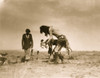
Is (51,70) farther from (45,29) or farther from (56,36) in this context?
(45,29)

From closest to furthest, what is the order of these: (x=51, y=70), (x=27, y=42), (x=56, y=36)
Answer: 1. (x=51, y=70)
2. (x=56, y=36)
3. (x=27, y=42)

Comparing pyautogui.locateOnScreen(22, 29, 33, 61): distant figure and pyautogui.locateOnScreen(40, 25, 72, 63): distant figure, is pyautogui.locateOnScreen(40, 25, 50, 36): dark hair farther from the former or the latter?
pyautogui.locateOnScreen(22, 29, 33, 61): distant figure

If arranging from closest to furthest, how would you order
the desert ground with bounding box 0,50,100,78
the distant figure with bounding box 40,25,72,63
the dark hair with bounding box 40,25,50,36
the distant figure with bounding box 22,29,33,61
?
1. the desert ground with bounding box 0,50,100,78
2. the distant figure with bounding box 40,25,72,63
3. the dark hair with bounding box 40,25,50,36
4. the distant figure with bounding box 22,29,33,61

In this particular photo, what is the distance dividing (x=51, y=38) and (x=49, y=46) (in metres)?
0.93

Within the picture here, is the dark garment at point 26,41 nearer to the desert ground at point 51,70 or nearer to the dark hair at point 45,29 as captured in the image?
the dark hair at point 45,29

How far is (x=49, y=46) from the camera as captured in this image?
41.6ft

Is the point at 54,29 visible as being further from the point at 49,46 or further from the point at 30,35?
the point at 30,35

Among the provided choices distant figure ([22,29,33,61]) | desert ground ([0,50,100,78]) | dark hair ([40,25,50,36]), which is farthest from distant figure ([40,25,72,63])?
distant figure ([22,29,33,61])

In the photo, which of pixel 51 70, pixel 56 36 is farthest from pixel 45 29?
pixel 51 70

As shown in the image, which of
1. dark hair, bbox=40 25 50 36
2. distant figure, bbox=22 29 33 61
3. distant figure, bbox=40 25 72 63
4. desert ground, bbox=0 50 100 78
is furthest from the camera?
distant figure, bbox=22 29 33 61

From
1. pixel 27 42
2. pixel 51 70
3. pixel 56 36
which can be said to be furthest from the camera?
pixel 27 42

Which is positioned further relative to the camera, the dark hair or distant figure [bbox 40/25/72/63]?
the dark hair

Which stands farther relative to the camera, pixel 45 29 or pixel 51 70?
pixel 45 29

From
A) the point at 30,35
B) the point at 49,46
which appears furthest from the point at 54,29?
the point at 30,35
